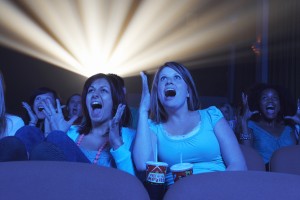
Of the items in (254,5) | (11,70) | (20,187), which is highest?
(254,5)

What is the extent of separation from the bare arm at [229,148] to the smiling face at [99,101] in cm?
50

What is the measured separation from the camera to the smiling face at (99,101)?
1.76 m

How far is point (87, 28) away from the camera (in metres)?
4.45

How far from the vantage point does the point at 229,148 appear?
1588 mm

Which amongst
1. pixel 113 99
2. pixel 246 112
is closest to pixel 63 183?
pixel 113 99

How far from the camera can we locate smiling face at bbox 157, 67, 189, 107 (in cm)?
171

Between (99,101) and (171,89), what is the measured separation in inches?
13.0

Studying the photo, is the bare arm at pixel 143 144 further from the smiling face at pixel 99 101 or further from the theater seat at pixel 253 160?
the theater seat at pixel 253 160

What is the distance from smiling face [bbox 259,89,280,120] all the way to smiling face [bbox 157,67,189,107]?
3.12 ft

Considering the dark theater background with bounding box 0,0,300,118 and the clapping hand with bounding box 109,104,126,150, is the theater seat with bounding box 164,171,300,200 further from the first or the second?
the dark theater background with bounding box 0,0,300,118

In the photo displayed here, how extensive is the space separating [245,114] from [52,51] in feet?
9.15

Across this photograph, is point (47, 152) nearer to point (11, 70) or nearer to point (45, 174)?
point (45, 174)

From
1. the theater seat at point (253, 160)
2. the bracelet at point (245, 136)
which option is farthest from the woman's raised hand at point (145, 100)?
the bracelet at point (245, 136)

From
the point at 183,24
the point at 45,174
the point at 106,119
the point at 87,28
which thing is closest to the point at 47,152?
the point at 45,174
